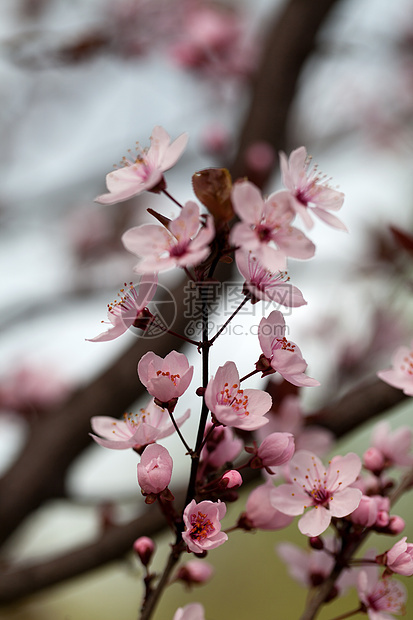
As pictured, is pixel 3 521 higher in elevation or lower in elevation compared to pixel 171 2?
lower

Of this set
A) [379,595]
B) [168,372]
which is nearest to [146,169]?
[168,372]

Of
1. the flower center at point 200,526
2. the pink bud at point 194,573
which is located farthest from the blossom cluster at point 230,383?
the pink bud at point 194,573

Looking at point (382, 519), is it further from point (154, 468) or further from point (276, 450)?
point (154, 468)

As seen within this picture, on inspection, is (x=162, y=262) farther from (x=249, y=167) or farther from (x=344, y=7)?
(x=344, y=7)

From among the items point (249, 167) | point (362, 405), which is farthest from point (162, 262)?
point (249, 167)

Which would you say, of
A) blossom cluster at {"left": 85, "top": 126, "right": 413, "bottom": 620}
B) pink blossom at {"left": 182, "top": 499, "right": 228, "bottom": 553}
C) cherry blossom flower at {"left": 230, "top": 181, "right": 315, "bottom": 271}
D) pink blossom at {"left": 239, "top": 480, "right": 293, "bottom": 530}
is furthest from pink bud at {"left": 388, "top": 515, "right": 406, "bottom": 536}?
cherry blossom flower at {"left": 230, "top": 181, "right": 315, "bottom": 271}

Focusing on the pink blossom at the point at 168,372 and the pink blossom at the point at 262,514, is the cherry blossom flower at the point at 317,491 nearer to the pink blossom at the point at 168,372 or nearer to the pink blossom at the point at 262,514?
the pink blossom at the point at 262,514
